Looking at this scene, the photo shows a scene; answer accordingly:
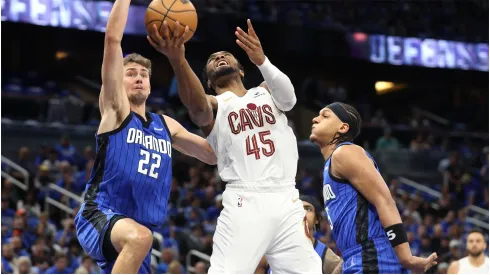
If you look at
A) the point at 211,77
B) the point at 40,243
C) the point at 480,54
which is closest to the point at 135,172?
the point at 211,77

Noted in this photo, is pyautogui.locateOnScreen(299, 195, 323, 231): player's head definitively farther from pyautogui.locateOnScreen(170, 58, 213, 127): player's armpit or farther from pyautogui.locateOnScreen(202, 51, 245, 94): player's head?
pyautogui.locateOnScreen(170, 58, 213, 127): player's armpit

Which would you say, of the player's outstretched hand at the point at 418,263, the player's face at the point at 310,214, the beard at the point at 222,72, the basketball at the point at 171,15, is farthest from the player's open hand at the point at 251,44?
the player's face at the point at 310,214

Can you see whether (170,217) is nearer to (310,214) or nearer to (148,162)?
(310,214)

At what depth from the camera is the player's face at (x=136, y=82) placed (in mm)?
5949

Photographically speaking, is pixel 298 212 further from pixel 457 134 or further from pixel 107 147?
pixel 457 134

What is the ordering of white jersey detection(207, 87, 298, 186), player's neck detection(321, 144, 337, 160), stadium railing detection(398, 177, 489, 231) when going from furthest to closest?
1. stadium railing detection(398, 177, 489, 231)
2. white jersey detection(207, 87, 298, 186)
3. player's neck detection(321, 144, 337, 160)

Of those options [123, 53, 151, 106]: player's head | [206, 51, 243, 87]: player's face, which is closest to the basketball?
[206, 51, 243, 87]: player's face

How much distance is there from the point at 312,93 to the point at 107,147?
20.6 meters

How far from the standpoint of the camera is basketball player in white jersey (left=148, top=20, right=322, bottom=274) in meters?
5.66

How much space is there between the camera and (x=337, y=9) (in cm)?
2469

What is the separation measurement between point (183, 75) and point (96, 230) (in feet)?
3.91

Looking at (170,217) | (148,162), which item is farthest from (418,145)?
(148,162)

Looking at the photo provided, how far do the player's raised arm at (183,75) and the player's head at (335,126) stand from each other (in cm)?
76

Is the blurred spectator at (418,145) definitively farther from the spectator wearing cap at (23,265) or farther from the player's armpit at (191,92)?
the player's armpit at (191,92)
